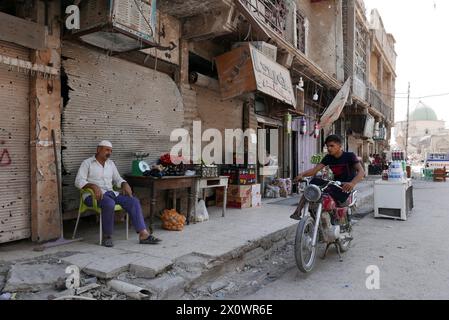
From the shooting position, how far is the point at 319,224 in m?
4.62

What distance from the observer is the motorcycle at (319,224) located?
420 cm

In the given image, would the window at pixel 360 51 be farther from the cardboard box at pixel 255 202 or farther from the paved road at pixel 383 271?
the paved road at pixel 383 271

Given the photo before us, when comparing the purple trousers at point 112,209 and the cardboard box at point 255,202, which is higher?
the purple trousers at point 112,209

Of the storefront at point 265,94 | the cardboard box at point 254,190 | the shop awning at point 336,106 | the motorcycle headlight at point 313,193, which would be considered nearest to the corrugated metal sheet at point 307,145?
the shop awning at point 336,106

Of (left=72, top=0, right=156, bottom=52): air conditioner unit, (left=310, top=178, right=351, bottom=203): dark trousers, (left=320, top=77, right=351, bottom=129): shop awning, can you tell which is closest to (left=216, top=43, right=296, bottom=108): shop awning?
(left=72, top=0, right=156, bottom=52): air conditioner unit

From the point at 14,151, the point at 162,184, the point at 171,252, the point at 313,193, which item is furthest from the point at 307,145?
the point at 14,151

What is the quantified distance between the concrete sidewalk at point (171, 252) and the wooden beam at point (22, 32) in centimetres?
254

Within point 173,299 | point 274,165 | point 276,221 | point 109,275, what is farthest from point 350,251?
point 274,165

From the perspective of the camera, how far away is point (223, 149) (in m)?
8.96

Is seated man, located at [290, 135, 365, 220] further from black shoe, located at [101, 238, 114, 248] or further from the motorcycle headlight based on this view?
black shoe, located at [101, 238, 114, 248]

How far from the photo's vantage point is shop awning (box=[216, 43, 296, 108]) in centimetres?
739

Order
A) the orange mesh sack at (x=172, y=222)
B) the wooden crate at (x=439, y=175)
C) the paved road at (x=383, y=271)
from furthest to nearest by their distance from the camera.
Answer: the wooden crate at (x=439, y=175) → the orange mesh sack at (x=172, y=222) → the paved road at (x=383, y=271)

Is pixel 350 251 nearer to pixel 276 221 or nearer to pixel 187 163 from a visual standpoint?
pixel 276 221

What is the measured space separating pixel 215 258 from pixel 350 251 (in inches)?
90.7
